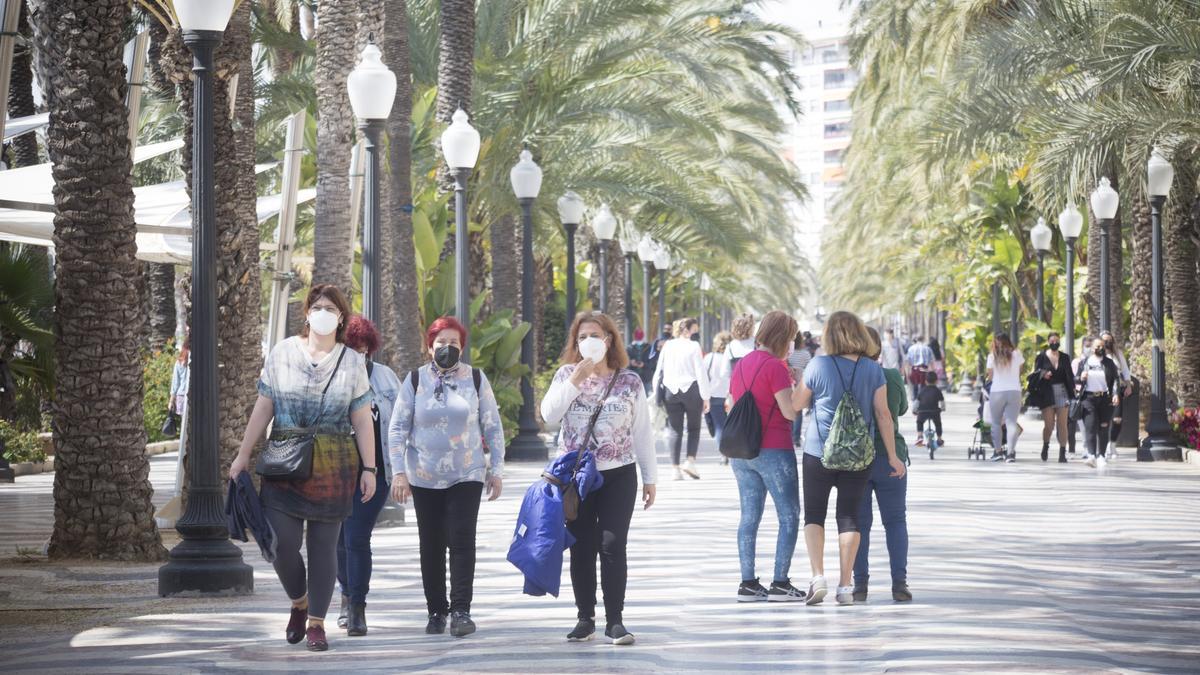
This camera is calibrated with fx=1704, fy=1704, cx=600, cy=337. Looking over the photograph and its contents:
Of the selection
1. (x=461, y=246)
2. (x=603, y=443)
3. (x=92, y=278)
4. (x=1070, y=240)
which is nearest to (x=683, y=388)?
(x=461, y=246)

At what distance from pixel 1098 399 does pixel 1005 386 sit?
141 centimetres

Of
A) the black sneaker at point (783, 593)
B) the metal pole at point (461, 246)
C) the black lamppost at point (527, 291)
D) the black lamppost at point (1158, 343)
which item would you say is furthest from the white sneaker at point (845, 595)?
the black lamppost at point (1158, 343)

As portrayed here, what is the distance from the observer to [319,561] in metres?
7.60

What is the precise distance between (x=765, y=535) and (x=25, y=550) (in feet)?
17.0

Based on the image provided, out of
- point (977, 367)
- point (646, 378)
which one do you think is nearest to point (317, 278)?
point (646, 378)

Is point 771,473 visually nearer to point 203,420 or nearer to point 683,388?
point 203,420

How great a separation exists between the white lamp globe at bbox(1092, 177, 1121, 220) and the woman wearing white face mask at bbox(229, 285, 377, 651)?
1831cm

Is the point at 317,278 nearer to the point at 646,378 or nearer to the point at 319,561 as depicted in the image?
the point at 319,561

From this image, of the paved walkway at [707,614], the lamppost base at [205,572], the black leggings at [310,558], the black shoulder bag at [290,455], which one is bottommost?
the paved walkway at [707,614]

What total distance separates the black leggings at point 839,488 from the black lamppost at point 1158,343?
13432 millimetres

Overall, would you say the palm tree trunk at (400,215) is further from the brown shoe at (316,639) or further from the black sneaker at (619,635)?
the black sneaker at (619,635)

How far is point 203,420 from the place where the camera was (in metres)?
9.44

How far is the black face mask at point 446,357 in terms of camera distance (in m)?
7.88

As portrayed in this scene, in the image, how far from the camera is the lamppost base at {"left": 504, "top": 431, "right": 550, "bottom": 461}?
849 inches
